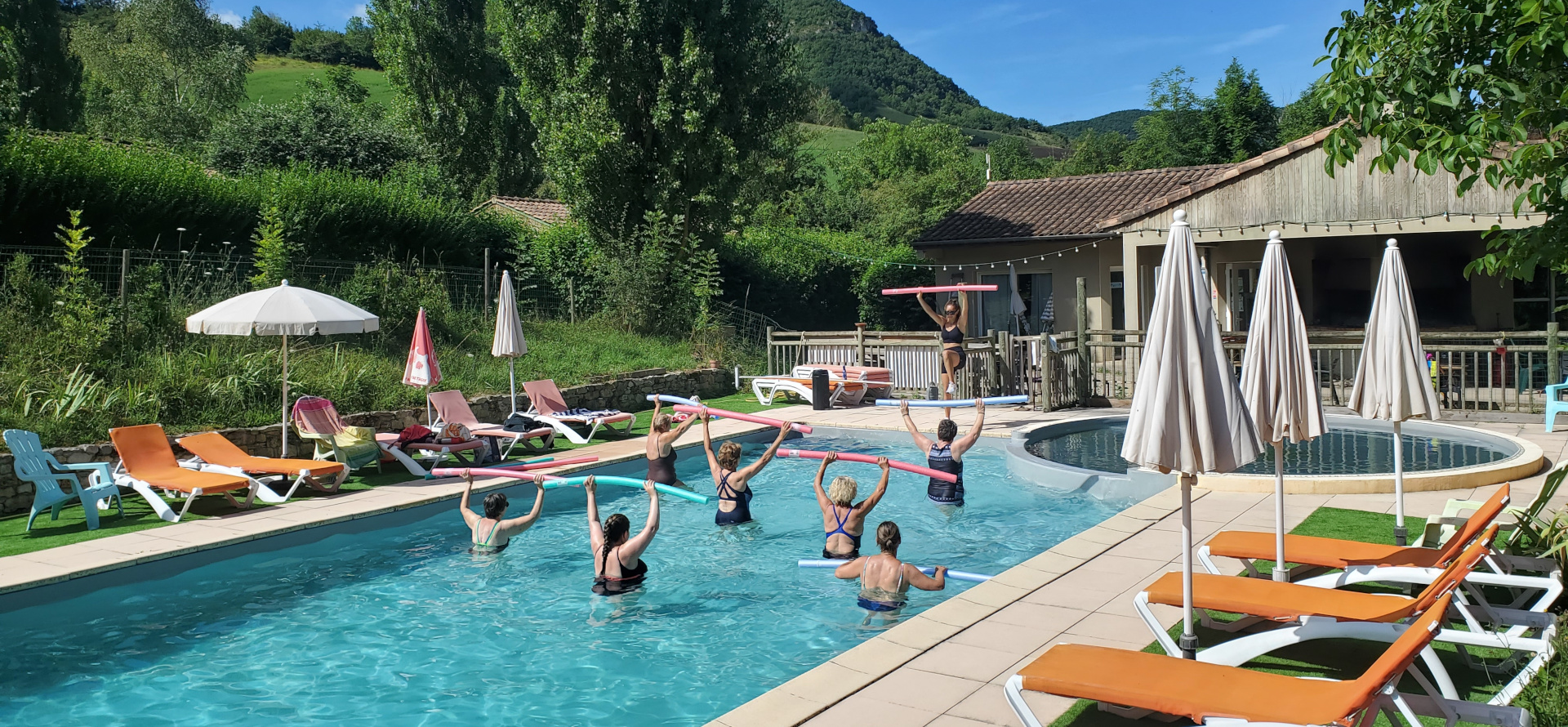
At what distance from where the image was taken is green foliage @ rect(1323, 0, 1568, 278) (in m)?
4.85

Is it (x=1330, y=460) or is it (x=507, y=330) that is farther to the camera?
(x=507, y=330)

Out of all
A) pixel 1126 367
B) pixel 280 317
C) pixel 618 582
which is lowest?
pixel 618 582

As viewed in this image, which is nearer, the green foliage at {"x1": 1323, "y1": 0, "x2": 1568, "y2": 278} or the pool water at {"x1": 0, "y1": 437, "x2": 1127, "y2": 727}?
the green foliage at {"x1": 1323, "y1": 0, "x2": 1568, "y2": 278}

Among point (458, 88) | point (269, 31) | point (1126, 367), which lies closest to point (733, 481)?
point (1126, 367)

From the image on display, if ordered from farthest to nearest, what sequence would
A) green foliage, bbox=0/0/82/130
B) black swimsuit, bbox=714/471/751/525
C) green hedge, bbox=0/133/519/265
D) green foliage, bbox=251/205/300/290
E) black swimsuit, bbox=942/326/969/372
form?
green foliage, bbox=0/0/82/130 → black swimsuit, bbox=942/326/969/372 → green foliage, bbox=251/205/300/290 → green hedge, bbox=0/133/519/265 → black swimsuit, bbox=714/471/751/525

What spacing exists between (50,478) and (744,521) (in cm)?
658

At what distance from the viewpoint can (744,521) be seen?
10.6 meters

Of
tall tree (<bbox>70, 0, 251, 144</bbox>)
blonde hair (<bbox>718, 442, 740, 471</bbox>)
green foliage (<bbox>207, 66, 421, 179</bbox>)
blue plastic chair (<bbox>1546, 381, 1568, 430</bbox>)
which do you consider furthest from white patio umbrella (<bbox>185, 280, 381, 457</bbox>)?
tall tree (<bbox>70, 0, 251, 144</bbox>)

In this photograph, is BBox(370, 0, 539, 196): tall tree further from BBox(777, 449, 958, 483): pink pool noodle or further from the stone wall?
BBox(777, 449, 958, 483): pink pool noodle

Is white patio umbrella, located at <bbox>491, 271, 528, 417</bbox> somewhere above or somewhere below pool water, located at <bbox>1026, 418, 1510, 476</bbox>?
above

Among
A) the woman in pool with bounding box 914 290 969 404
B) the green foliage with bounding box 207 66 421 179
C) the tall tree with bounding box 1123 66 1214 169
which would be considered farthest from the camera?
the tall tree with bounding box 1123 66 1214 169

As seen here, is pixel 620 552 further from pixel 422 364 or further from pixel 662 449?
pixel 422 364

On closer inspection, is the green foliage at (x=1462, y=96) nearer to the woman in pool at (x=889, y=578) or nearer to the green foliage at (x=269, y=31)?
the woman in pool at (x=889, y=578)

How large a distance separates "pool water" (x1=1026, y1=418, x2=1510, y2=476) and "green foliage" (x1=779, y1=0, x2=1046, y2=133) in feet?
316
